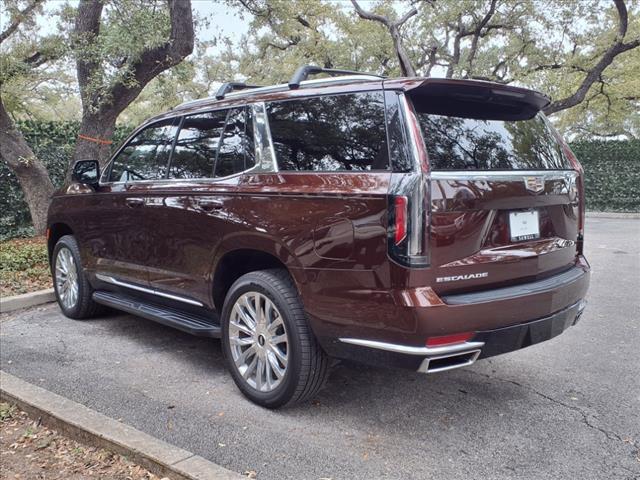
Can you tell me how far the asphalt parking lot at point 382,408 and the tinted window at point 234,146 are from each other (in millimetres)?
1489

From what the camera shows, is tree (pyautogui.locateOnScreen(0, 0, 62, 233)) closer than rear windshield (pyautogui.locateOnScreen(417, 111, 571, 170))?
No

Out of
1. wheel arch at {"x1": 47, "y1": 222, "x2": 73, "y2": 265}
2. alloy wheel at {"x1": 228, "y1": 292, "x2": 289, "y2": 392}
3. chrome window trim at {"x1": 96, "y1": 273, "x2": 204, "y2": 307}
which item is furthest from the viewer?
wheel arch at {"x1": 47, "y1": 222, "x2": 73, "y2": 265}

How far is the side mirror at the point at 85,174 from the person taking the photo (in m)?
5.04

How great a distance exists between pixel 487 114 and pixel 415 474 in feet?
6.67

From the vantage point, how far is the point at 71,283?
18.2 ft

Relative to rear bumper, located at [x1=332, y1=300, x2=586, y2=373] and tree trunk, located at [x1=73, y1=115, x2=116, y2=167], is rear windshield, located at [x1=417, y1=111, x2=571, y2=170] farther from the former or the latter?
tree trunk, located at [x1=73, y1=115, x2=116, y2=167]

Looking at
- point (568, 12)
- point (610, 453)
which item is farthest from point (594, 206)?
point (610, 453)

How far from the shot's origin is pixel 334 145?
3.22 metres

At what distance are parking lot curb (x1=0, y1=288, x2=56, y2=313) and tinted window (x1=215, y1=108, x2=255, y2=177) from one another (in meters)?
3.40

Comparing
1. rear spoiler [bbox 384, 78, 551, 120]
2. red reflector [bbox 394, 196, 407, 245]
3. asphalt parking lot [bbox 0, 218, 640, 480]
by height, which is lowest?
asphalt parking lot [bbox 0, 218, 640, 480]

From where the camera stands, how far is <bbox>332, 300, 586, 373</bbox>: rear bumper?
2.83 m

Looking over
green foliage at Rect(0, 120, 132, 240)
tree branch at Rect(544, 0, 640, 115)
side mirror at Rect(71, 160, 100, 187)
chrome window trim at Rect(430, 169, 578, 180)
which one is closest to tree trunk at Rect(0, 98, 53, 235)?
green foliage at Rect(0, 120, 132, 240)

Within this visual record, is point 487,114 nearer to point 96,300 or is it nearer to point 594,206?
point 96,300

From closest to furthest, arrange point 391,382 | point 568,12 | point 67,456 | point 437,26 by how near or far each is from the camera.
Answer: point 67,456
point 391,382
point 568,12
point 437,26
